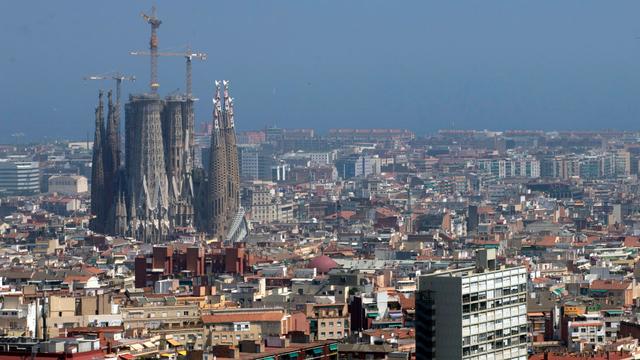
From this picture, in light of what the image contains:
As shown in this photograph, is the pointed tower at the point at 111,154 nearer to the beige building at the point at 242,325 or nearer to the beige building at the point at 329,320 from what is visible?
the beige building at the point at 329,320

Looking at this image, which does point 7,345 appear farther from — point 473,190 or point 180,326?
point 473,190

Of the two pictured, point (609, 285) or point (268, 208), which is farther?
point (268, 208)

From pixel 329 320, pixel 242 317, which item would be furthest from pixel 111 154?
pixel 242 317

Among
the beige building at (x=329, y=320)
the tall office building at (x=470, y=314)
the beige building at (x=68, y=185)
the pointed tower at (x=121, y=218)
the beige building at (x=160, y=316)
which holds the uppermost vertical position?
the tall office building at (x=470, y=314)

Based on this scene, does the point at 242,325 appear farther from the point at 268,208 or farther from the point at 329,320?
the point at 268,208

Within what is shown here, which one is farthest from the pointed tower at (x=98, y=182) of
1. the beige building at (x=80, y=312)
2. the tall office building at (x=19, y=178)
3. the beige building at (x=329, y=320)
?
the beige building at (x=80, y=312)

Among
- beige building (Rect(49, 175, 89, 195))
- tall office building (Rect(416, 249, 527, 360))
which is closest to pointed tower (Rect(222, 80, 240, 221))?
beige building (Rect(49, 175, 89, 195))
